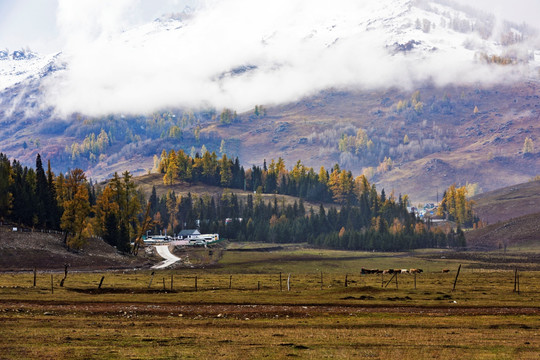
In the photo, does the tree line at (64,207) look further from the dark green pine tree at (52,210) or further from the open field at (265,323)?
the open field at (265,323)

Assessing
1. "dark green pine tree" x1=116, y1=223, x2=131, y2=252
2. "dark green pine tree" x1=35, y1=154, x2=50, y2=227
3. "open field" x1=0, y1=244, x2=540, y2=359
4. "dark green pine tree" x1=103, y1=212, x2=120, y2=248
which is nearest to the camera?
"open field" x1=0, y1=244, x2=540, y2=359

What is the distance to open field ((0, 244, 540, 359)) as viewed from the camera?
4197 cm

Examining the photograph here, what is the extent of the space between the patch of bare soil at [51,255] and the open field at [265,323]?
58.0m

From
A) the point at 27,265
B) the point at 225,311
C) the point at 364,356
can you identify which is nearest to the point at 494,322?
the point at 364,356

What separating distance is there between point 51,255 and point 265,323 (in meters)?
102

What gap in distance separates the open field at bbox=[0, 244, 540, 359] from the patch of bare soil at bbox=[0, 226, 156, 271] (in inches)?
2283

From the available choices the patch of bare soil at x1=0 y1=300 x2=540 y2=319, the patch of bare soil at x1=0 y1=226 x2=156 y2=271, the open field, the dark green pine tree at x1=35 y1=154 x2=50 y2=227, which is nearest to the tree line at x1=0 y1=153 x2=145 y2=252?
the dark green pine tree at x1=35 y1=154 x2=50 y2=227

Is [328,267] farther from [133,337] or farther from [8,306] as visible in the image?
[133,337]

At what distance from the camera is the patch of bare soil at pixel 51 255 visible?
13600 centimetres

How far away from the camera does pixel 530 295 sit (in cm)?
7925

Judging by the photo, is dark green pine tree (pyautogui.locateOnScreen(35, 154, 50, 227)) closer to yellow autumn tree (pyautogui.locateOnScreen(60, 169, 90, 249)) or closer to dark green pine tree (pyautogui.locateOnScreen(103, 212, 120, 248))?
yellow autumn tree (pyautogui.locateOnScreen(60, 169, 90, 249))

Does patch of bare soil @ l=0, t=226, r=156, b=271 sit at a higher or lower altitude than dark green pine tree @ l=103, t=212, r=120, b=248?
lower

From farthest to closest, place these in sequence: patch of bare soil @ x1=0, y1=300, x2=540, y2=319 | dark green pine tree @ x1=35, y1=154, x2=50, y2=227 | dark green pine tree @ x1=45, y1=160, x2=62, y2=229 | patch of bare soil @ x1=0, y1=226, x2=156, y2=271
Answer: dark green pine tree @ x1=45, y1=160, x2=62, y2=229
dark green pine tree @ x1=35, y1=154, x2=50, y2=227
patch of bare soil @ x1=0, y1=226, x2=156, y2=271
patch of bare soil @ x1=0, y1=300, x2=540, y2=319

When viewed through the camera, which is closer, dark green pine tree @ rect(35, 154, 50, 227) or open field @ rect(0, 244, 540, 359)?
open field @ rect(0, 244, 540, 359)
